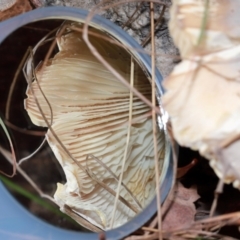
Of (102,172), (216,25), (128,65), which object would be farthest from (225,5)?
(102,172)

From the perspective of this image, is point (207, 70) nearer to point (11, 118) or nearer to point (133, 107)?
point (133, 107)

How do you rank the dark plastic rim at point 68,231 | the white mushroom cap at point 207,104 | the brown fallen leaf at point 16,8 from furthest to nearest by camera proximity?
the brown fallen leaf at point 16,8
the dark plastic rim at point 68,231
the white mushroom cap at point 207,104

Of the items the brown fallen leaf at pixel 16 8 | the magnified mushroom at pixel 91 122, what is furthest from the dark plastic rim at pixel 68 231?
the brown fallen leaf at pixel 16 8

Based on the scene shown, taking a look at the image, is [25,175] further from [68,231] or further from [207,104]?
[207,104]

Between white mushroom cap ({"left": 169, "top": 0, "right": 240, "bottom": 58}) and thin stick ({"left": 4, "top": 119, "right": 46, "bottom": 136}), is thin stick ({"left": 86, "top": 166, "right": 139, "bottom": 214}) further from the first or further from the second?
white mushroom cap ({"left": 169, "top": 0, "right": 240, "bottom": 58})

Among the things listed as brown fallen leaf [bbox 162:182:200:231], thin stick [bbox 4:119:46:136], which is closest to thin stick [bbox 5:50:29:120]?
thin stick [bbox 4:119:46:136]

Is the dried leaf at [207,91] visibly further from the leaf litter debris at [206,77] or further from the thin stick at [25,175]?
the thin stick at [25,175]
